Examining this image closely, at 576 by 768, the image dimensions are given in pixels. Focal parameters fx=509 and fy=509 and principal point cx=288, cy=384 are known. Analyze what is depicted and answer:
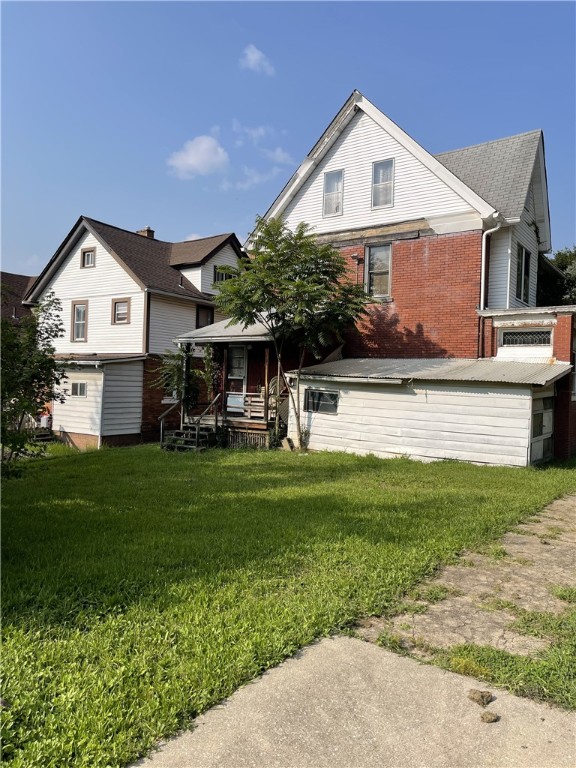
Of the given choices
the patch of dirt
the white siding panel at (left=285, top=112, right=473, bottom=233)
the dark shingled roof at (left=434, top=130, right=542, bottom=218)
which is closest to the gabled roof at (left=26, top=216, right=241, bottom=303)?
the white siding panel at (left=285, top=112, right=473, bottom=233)

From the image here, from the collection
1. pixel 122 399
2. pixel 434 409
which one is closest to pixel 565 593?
pixel 434 409

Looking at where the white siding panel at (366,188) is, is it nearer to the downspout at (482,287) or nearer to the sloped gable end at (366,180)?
the sloped gable end at (366,180)

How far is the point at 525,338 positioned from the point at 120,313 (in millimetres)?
17037

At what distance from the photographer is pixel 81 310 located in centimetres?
2481

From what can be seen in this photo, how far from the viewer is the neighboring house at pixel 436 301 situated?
12766 millimetres

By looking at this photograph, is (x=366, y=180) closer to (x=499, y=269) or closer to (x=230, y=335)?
(x=499, y=269)

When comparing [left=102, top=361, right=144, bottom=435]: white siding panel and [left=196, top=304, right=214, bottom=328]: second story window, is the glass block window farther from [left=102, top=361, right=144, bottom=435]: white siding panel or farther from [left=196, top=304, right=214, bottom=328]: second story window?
[left=196, top=304, right=214, bottom=328]: second story window

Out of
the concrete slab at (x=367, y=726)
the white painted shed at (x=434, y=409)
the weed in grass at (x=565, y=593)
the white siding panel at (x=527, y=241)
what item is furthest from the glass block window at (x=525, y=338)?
the concrete slab at (x=367, y=726)

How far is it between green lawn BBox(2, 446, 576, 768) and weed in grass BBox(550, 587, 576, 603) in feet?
3.63

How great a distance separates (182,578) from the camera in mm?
4797

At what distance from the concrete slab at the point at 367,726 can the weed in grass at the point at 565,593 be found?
191 cm

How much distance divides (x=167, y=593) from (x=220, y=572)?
26.0 inches

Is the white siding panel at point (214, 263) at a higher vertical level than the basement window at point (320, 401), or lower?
higher

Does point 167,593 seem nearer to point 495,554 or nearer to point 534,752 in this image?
point 534,752
